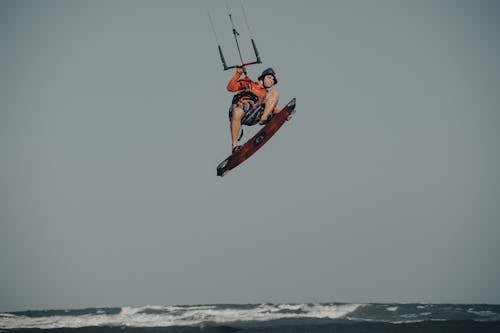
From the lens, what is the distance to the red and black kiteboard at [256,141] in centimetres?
1838

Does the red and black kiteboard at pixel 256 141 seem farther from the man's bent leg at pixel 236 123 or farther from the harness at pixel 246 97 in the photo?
the harness at pixel 246 97

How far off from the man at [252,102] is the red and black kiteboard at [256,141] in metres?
0.51

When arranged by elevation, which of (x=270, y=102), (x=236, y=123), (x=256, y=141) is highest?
(x=270, y=102)

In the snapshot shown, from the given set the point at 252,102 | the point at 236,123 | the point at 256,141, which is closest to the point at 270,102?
the point at 252,102

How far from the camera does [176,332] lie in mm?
39812

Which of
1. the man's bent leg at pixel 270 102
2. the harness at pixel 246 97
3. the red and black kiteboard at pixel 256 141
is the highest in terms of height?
the harness at pixel 246 97

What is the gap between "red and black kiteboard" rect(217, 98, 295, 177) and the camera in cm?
1838

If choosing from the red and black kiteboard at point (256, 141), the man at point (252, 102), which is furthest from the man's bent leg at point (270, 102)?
the red and black kiteboard at point (256, 141)

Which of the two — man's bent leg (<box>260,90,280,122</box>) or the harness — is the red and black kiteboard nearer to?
man's bent leg (<box>260,90,280,122</box>)

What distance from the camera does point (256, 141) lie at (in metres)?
18.8

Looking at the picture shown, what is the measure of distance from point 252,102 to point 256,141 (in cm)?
152

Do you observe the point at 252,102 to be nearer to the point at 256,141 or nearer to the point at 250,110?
the point at 250,110

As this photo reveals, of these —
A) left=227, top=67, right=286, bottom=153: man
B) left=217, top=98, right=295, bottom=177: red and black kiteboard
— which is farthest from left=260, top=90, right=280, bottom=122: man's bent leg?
left=217, top=98, right=295, bottom=177: red and black kiteboard

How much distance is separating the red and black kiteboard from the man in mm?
507
